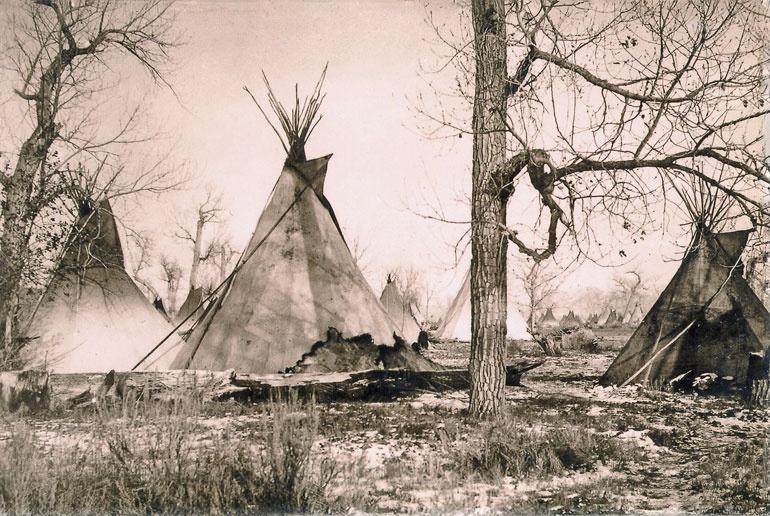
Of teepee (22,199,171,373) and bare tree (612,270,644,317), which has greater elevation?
Result: bare tree (612,270,644,317)

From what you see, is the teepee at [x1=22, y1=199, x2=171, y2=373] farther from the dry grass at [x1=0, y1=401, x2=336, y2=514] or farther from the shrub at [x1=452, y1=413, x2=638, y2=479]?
the shrub at [x1=452, y1=413, x2=638, y2=479]

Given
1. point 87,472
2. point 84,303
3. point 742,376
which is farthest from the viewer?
point 84,303

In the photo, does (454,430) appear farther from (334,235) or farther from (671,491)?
(334,235)

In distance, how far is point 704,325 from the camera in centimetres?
1105

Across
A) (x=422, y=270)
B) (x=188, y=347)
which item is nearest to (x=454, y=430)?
(x=188, y=347)

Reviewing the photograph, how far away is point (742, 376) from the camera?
10305 millimetres

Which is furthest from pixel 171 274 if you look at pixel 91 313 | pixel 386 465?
pixel 386 465

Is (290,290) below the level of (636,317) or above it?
below

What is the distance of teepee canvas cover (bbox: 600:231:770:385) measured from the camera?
421 inches

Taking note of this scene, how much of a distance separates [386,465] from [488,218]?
10.7ft

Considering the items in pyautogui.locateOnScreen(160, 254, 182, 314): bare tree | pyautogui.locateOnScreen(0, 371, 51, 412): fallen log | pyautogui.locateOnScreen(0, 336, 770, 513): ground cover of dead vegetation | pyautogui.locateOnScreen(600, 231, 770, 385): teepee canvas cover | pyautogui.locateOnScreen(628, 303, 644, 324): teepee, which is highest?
pyautogui.locateOnScreen(160, 254, 182, 314): bare tree

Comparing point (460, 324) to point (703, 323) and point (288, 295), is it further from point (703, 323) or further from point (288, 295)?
point (288, 295)

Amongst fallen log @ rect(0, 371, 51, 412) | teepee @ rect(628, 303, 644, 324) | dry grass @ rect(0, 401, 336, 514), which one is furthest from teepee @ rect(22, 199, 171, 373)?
teepee @ rect(628, 303, 644, 324)

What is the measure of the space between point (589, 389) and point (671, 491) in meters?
6.39
